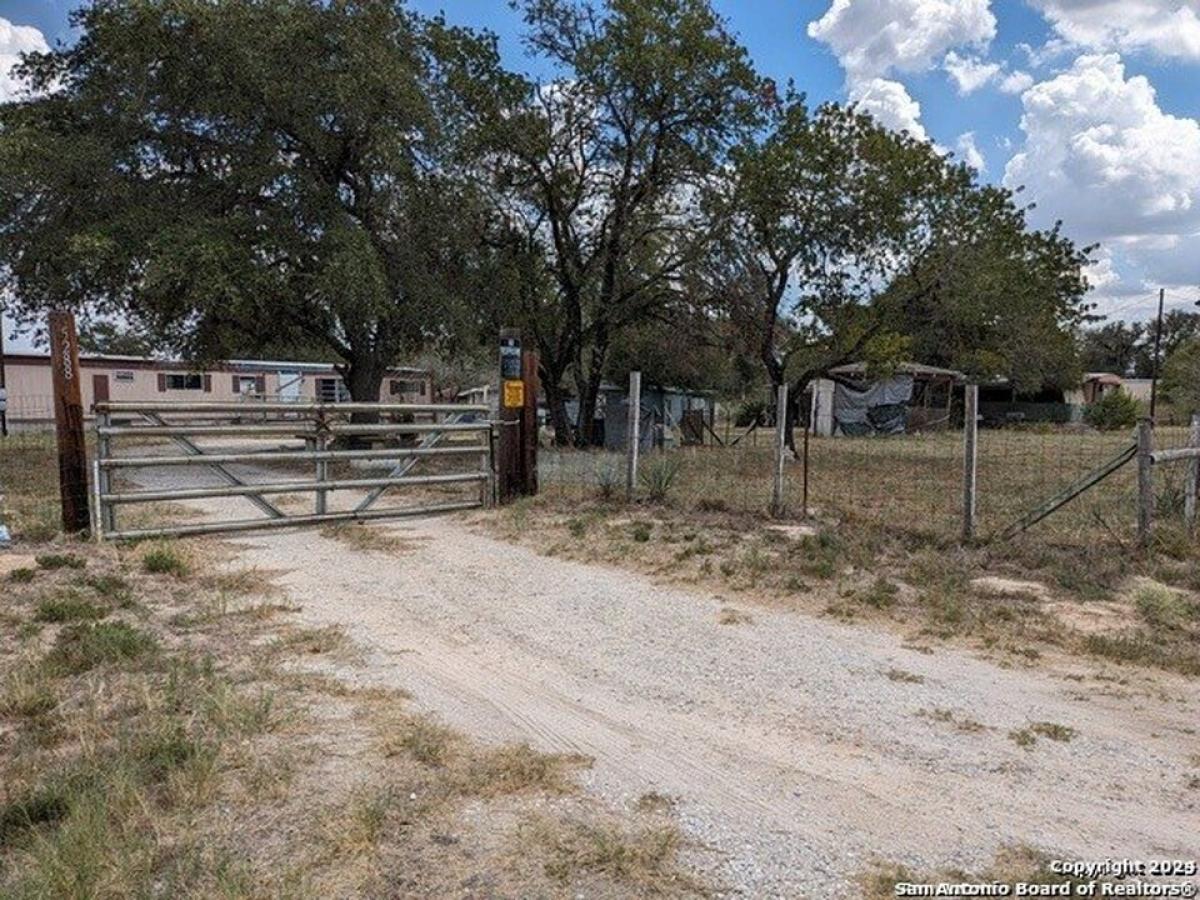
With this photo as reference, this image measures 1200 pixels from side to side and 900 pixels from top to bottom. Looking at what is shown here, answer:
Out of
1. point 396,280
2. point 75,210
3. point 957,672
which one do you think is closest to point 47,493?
point 75,210

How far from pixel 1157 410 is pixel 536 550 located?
165 feet

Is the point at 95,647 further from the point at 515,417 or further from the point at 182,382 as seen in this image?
the point at 182,382

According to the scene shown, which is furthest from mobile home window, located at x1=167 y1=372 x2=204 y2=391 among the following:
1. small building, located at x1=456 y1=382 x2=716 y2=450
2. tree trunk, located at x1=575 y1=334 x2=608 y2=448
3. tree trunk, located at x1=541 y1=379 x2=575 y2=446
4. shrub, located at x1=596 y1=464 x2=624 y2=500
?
shrub, located at x1=596 y1=464 x2=624 y2=500

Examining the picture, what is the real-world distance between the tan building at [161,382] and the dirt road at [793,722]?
84.3 ft

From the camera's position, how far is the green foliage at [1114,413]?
1523 inches

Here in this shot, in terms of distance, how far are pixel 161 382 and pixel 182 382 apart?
0.92m

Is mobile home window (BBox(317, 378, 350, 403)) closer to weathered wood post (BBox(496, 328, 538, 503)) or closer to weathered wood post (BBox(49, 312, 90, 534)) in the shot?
weathered wood post (BBox(496, 328, 538, 503))

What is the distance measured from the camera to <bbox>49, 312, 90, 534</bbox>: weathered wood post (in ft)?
23.1

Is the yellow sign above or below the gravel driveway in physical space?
above

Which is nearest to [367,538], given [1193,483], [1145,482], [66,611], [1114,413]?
[66,611]

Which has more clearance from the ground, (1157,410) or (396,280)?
(396,280)

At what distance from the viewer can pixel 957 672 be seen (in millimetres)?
4320

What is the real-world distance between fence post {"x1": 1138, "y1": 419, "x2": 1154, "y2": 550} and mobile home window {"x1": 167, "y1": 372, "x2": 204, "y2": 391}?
36230mm

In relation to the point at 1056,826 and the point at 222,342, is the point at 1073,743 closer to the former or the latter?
the point at 1056,826
